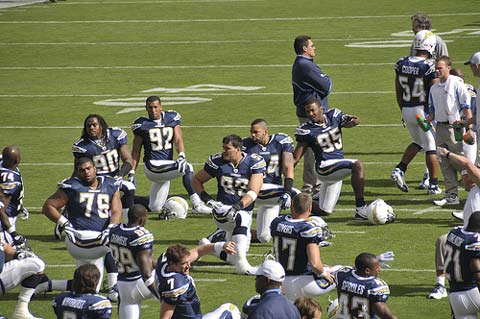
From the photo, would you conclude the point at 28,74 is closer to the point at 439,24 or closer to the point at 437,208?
the point at 439,24

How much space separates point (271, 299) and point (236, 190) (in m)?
4.15

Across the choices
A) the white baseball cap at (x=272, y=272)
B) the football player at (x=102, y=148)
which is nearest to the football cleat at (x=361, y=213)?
the football player at (x=102, y=148)

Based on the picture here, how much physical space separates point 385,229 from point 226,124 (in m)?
6.75

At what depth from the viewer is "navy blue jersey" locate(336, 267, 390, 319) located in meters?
10.4

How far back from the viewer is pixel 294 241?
11344 mm

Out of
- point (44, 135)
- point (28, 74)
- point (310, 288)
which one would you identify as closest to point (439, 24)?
point (28, 74)

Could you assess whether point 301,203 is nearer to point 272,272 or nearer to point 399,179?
point 272,272

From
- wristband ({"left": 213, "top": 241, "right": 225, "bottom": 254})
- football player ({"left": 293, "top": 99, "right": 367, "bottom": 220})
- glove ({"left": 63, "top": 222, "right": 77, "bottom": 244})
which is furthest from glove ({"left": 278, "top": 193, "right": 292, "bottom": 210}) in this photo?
glove ({"left": 63, "top": 222, "right": 77, "bottom": 244})

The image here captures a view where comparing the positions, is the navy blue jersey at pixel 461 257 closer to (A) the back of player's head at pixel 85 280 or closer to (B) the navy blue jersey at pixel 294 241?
(B) the navy blue jersey at pixel 294 241

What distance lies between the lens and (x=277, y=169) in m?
14.7

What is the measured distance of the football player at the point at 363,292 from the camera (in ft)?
33.9

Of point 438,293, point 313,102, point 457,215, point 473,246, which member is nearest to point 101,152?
point 313,102

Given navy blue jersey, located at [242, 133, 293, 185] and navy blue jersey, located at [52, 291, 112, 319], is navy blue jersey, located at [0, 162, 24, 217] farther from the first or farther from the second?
navy blue jersey, located at [52, 291, 112, 319]

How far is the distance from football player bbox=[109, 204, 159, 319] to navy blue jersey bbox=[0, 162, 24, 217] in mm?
2442
